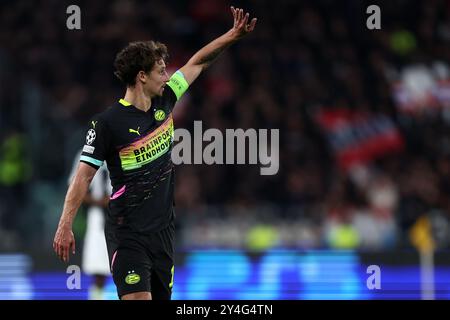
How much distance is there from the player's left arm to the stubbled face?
451 millimetres

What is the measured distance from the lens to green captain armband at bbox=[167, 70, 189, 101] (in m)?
6.72

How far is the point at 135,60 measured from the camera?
635cm

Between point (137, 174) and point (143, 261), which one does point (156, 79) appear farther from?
point (143, 261)

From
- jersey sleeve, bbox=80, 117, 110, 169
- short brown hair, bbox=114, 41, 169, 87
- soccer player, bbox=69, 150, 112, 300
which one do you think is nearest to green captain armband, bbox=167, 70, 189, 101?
short brown hair, bbox=114, 41, 169, 87

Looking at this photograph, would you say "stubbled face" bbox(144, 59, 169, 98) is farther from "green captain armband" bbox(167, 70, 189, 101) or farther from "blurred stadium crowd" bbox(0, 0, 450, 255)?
"blurred stadium crowd" bbox(0, 0, 450, 255)

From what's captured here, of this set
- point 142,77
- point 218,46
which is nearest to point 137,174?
point 142,77

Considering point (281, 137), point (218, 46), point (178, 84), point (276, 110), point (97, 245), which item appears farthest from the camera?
point (276, 110)

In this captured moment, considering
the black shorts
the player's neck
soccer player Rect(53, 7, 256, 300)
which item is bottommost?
the black shorts

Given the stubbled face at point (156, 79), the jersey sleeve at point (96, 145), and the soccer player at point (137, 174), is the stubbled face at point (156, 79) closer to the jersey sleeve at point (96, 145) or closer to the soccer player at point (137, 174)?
the soccer player at point (137, 174)

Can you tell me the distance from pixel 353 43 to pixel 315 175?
2572 mm

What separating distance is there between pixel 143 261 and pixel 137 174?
1.74 feet

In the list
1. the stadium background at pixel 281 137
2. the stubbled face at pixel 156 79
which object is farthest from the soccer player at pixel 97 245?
the stubbled face at pixel 156 79

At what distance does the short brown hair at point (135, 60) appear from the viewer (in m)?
6.35

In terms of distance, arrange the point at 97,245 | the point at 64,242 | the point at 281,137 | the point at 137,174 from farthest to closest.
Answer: the point at 281,137 → the point at 97,245 → the point at 137,174 → the point at 64,242
